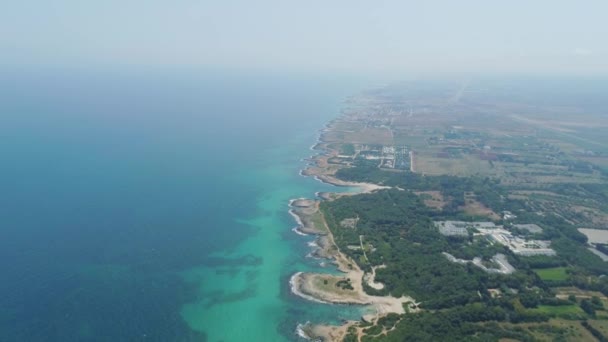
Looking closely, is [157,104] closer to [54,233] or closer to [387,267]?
[54,233]

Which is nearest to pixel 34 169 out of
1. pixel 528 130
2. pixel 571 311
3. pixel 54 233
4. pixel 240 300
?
pixel 54 233

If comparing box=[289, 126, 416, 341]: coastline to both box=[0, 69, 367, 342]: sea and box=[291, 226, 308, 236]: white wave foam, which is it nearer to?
box=[291, 226, 308, 236]: white wave foam

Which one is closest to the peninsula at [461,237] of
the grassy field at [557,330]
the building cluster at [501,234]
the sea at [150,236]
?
the grassy field at [557,330]

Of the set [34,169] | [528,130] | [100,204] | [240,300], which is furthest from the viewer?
[528,130]

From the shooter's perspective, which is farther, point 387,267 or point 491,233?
point 491,233

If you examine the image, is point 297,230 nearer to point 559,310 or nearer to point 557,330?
point 559,310

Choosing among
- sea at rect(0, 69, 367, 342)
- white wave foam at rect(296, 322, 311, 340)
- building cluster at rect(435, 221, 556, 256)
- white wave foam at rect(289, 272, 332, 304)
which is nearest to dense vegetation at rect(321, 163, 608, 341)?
building cluster at rect(435, 221, 556, 256)

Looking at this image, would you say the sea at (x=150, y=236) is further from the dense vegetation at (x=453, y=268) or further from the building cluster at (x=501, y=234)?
the building cluster at (x=501, y=234)
